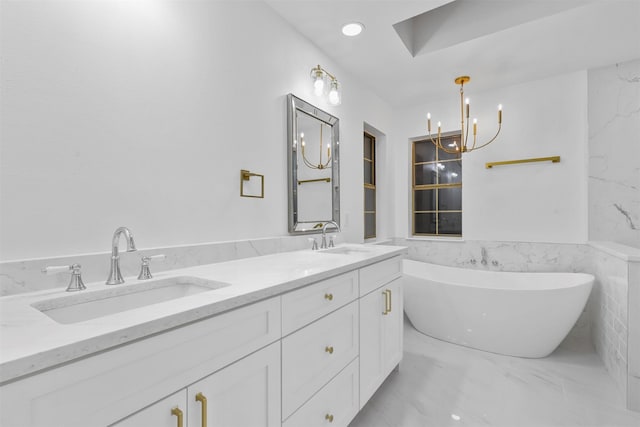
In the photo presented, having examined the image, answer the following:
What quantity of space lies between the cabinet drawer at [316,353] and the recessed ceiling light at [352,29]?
1794 millimetres

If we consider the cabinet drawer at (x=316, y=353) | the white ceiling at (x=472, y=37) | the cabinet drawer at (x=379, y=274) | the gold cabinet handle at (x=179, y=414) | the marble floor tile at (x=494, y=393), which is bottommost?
the marble floor tile at (x=494, y=393)

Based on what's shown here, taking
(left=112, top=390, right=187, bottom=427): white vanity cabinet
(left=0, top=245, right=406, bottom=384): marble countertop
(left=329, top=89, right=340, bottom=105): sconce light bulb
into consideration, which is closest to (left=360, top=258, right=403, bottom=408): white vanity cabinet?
(left=0, top=245, right=406, bottom=384): marble countertop

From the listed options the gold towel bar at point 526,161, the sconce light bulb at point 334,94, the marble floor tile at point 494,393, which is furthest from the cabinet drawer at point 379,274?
the gold towel bar at point 526,161

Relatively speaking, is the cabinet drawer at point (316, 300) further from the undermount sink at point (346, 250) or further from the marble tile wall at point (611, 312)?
the marble tile wall at point (611, 312)

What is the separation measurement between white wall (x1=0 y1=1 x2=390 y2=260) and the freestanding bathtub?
1547 millimetres

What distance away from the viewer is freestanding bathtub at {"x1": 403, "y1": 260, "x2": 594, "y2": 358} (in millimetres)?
2266

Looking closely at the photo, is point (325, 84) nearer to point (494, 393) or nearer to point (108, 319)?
point (108, 319)

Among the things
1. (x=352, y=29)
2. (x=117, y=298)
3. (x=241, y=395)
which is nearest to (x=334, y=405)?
(x=241, y=395)

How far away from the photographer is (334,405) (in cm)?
135

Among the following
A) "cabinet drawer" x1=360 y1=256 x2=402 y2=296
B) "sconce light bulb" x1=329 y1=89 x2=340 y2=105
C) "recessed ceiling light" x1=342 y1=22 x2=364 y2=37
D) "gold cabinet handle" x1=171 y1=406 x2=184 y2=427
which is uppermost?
"recessed ceiling light" x1=342 y1=22 x2=364 y2=37

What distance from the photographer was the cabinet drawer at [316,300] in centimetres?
109

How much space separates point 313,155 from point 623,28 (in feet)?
7.67

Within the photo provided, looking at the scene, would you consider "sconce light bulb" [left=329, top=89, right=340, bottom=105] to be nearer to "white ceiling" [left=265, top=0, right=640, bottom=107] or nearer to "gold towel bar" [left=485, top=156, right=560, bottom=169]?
"white ceiling" [left=265, top=0, right=640, bottom=107]

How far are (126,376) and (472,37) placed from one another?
2.73 m
